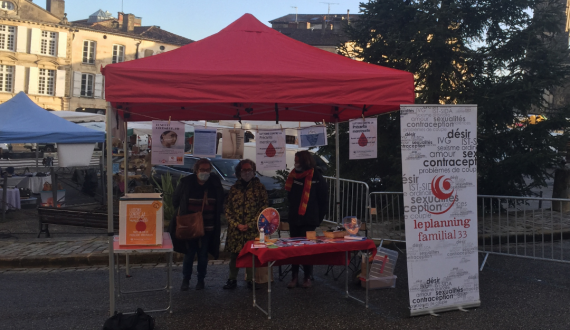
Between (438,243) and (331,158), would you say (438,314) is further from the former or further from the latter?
(331,158)

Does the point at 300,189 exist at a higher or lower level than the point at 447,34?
lower

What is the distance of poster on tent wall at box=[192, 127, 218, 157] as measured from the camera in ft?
23.3

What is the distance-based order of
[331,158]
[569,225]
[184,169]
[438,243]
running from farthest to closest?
1. [184,169]
2. [331,158]
3. [569,225]
4. [438,243]

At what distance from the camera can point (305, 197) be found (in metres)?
6.58

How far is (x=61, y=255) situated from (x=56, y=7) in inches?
1819

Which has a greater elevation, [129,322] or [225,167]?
[225,167]

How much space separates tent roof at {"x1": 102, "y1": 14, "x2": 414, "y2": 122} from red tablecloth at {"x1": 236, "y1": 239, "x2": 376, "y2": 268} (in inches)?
60.4

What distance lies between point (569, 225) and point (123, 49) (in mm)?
47261

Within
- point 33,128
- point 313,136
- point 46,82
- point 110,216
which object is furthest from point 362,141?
point 46,82

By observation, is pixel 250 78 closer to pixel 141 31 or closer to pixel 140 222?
pixel 140 222

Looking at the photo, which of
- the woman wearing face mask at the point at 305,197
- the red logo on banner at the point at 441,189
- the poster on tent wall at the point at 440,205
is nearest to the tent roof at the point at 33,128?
the woman wearing face mask at the point at 305,197

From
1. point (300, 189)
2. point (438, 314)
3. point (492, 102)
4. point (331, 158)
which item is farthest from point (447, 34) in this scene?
point (438, 314)

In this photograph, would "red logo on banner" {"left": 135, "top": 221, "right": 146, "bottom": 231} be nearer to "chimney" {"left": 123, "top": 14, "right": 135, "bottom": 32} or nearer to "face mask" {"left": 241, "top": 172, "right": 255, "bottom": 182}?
"face mask" {"left": 241, "top": 172, "right": 255, "bottom": 182}

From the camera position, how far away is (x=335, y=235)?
6.05 m
